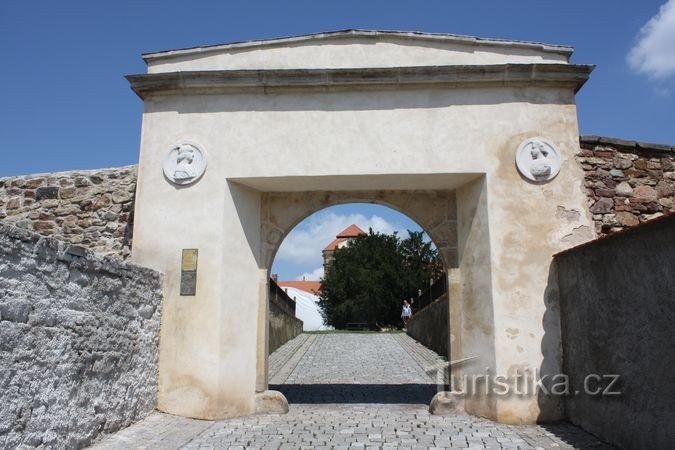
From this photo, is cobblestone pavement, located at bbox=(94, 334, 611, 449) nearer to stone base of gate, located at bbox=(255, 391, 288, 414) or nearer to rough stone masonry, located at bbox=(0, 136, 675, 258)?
stone base of gate, located at bbox=(255, 391, 288, 414)

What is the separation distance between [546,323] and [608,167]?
2.03 m

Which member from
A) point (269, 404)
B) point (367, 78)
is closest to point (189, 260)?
point (269, 404)

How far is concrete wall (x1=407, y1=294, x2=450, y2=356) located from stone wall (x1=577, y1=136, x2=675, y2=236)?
15.7 ft

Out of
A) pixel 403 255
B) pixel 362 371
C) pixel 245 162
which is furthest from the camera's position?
pixel 403 255

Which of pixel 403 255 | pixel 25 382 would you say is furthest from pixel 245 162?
pixel 403 255

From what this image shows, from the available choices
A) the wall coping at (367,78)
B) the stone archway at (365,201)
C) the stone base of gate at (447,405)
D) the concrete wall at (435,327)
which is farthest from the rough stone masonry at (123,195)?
the concrete wall at (435,327)

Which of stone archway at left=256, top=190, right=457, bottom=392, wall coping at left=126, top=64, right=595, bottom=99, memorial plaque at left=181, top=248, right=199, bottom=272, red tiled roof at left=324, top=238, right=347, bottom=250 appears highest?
red tiled roof at left=324, top=238, right=347, bottom=250

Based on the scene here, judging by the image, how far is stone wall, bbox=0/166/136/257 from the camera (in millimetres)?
7734

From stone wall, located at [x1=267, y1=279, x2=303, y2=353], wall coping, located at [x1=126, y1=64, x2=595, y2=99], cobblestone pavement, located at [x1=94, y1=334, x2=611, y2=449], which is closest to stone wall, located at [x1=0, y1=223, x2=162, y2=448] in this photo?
cobblestone pavement, located at [x1=94, y1=334, x2=611, y2=449]

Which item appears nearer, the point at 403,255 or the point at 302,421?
the point at 302,421

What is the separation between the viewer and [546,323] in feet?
22.1

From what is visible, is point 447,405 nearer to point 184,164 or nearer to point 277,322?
point 184,164

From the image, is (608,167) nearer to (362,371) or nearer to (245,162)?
(245,162)

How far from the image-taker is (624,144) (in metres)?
7.18
